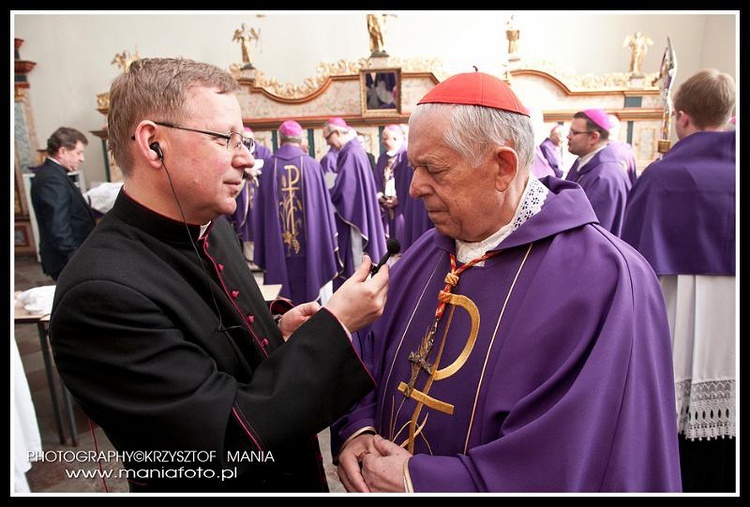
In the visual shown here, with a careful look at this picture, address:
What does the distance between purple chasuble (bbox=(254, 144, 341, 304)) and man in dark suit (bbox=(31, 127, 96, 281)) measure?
1868mm

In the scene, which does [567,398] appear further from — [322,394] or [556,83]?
[556,83]

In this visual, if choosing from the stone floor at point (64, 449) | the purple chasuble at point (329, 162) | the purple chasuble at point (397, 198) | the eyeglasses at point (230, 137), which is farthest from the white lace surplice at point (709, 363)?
the purple chasuble at point (329, 162)

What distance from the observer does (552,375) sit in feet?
4.03

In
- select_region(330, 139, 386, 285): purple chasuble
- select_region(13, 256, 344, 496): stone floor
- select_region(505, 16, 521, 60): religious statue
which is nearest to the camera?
select_region(13, 256, 344, 496): stone floor

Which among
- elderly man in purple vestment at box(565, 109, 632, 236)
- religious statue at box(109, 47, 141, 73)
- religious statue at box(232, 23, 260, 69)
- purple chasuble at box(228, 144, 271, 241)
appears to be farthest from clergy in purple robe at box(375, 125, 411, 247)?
religious statue at box(109, 47, 141, 73)

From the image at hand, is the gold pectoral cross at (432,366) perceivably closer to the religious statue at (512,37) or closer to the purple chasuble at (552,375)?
the purple chasuble at (552,375)

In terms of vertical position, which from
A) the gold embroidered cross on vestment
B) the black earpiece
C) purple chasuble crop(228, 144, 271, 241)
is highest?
the black earpiece

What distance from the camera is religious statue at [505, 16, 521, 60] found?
35.1 feet

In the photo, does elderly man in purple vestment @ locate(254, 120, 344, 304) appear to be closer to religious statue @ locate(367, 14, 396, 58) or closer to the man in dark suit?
the man in dark suit

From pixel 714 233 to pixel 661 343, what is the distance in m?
1.67

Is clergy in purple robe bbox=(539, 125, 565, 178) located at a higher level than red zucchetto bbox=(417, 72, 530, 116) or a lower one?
lower

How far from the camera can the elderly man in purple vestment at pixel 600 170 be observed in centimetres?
403

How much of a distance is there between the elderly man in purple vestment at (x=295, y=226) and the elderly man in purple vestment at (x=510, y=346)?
3962 millimetres

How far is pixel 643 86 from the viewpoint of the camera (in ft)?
35.1
